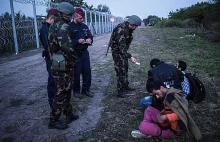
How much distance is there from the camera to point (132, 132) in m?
3.28

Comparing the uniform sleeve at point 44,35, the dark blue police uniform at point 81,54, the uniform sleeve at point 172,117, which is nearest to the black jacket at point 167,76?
the uniform sleeve at point 172,117

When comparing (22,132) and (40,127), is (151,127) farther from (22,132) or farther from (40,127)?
(22,132)

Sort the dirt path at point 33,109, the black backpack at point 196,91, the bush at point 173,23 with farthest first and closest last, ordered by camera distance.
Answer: the bush at point 173,23, the black backpack at point 196,91, the dirt path at point 33,109

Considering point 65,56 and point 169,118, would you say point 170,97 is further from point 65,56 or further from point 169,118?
point 65,56

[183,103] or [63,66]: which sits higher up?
[63,66]

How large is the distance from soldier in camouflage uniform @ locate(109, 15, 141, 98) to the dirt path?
65cm

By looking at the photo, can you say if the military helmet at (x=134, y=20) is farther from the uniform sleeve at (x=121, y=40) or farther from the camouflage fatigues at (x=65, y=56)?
the camouflage fatigues at (x=65, y=56)

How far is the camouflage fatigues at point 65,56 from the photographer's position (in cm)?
310

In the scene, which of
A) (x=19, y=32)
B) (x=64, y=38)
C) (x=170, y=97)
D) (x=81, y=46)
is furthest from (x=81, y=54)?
(x=19, y=32)

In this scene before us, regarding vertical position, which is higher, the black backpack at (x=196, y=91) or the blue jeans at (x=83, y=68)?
the blue jeans at (x=83, y=68)

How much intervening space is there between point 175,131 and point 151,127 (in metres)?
0.37

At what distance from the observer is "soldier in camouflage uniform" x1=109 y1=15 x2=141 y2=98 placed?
14.7 ft

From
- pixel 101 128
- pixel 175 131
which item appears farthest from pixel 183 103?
pixel 101 128

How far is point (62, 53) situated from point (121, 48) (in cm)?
171
